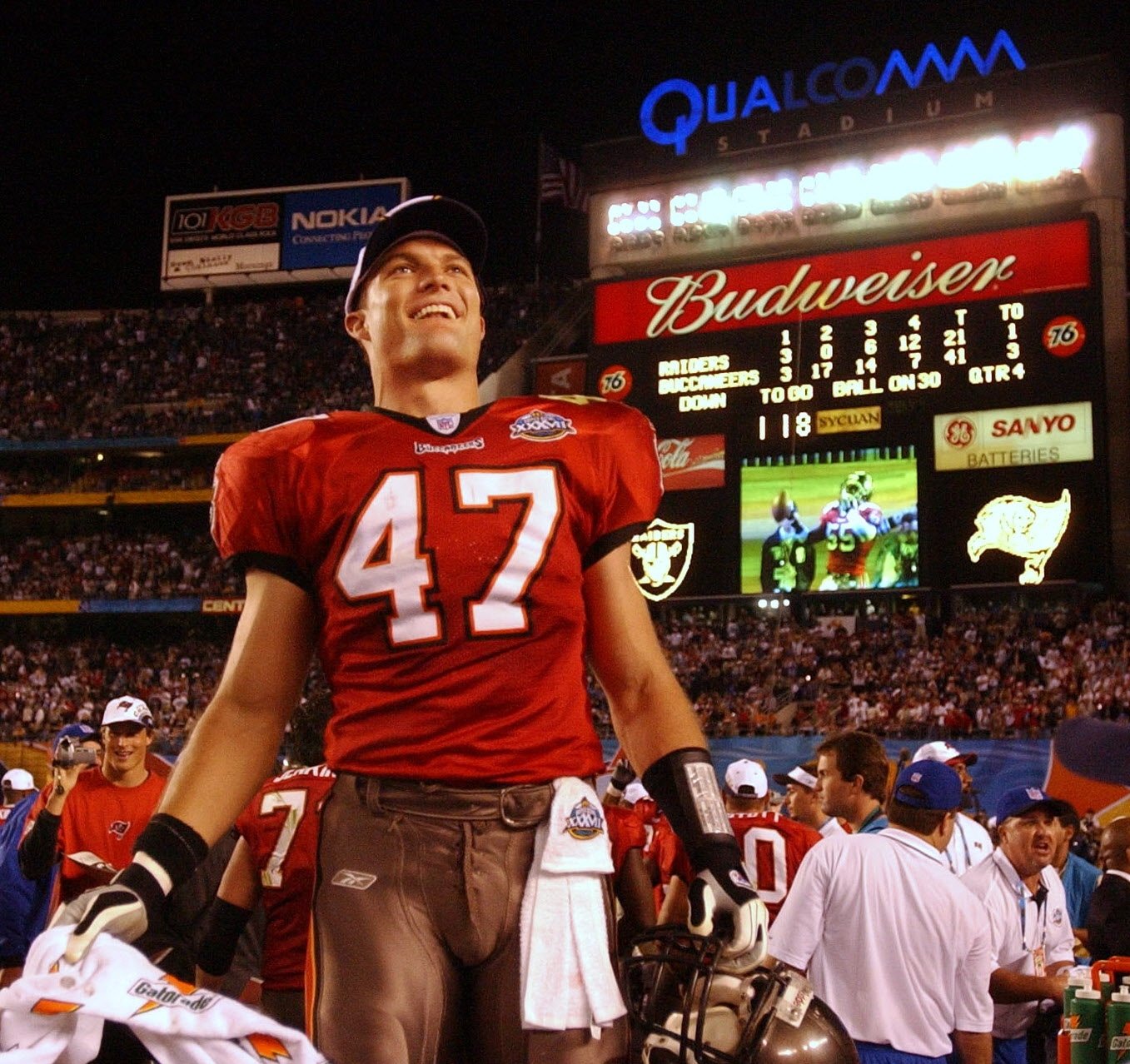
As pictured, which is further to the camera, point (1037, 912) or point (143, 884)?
point (1037, 912)

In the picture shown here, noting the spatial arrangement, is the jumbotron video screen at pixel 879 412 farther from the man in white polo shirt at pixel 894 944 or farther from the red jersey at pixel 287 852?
the red jersey at pixel 287 852

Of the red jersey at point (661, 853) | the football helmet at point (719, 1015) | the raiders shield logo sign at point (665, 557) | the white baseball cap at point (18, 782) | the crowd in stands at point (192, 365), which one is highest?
the crowd in stands at point (192, 365)

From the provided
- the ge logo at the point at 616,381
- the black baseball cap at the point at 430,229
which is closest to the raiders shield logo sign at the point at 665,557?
→ the ge logo at the point at 616,381

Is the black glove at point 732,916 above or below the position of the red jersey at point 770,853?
above

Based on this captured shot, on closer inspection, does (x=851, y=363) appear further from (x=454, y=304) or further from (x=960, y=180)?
(x=454, y=304)

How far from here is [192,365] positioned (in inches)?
1328

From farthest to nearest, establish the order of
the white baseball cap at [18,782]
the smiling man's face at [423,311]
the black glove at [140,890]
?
the white baseball cap at [18,782], the smiling man's face at [423,311], the black glove at [140,890]

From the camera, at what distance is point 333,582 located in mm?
2459

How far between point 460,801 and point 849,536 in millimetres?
18155

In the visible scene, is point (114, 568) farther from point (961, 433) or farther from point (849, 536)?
point (961, 433)

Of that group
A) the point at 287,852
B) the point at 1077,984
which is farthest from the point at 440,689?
the point at 1077,984

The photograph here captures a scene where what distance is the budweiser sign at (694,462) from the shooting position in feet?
67.6

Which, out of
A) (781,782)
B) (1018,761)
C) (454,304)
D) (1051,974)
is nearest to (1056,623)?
(1018,761)

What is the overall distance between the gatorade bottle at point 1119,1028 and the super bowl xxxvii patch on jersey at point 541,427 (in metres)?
3.20
